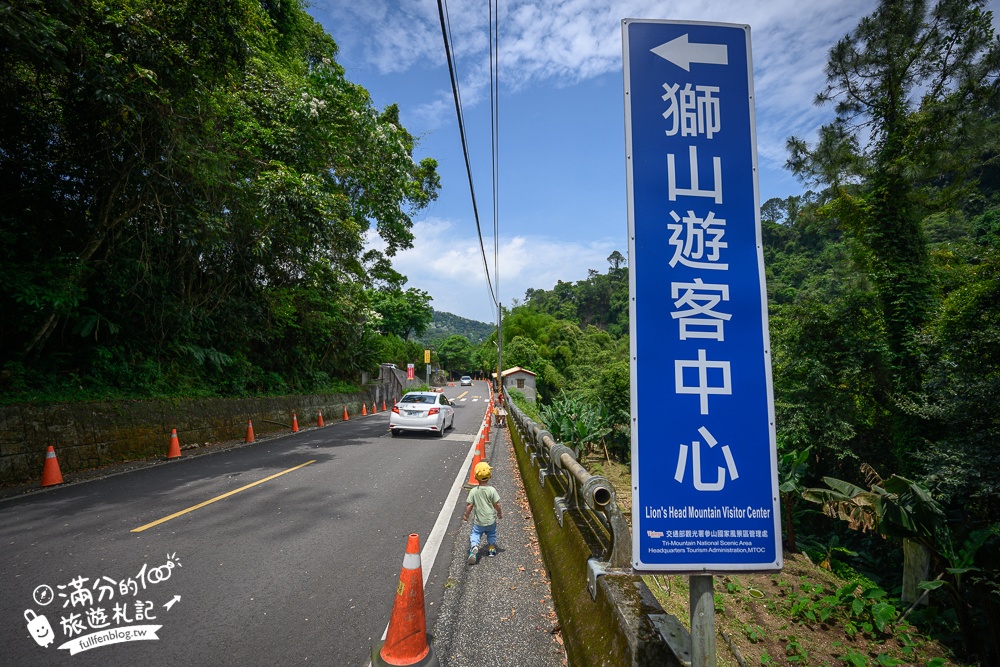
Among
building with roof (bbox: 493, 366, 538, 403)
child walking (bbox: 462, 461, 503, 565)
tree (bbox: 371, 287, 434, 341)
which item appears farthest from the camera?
tree (bbox: 371, 287, 434, 341)

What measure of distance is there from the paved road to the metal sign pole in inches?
85.2

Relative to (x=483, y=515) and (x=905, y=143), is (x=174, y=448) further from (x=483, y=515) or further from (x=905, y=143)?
(x=905, y=143)

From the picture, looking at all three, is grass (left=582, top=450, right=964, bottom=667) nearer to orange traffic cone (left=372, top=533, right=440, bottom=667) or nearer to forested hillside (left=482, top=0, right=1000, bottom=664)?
forested hillside (left=482, top=0, right=1000, bottom=664)

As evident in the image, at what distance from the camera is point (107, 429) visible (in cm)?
951

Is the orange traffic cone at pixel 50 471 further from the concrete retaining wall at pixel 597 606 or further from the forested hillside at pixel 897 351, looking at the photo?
the forested hillside at pixel 897 351

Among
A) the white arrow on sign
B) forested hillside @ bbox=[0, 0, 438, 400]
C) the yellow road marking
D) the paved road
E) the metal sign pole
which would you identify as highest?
forested hillside @ bbox=[0, 0, 438, 400]

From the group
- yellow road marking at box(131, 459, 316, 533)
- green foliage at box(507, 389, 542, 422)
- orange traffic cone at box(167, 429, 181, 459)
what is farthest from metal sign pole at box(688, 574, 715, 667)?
orange traffic cone at box(167, 429, 181, 459)

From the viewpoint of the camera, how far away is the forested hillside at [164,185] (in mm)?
7809

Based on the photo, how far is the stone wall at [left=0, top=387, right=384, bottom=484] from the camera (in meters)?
7.96

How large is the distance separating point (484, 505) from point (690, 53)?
408cm

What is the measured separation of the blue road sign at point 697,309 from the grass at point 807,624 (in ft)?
Result: 9.59

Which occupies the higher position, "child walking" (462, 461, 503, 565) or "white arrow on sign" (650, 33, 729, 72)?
"white arrow on sign" (650, 33, 729, 72)

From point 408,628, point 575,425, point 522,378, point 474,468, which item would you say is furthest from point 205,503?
point 522,378

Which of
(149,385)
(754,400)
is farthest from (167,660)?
(149,385)
